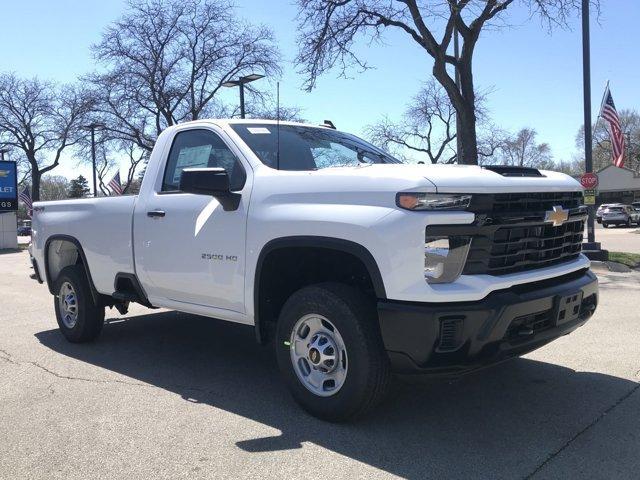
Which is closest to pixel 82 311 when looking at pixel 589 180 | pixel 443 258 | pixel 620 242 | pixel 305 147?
pixel 305 147

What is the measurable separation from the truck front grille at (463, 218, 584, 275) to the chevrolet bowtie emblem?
41 mm

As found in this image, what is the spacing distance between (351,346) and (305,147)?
1.93 m

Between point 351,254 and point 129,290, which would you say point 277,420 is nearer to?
point 351,254

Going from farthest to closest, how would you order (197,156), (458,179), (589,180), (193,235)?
(589,180) → (197,156) → (193,235) → (458,179)

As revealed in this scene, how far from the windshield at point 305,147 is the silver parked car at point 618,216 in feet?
134

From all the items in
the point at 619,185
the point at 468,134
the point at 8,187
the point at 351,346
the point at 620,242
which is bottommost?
the point at 620,242

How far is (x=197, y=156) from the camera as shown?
5.07 meters

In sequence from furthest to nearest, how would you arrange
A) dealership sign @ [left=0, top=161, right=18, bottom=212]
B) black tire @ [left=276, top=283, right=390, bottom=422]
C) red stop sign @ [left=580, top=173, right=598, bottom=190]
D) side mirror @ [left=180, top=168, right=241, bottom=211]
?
1. dealership sign @ [left=0, top=161, right=18, bottom=212]
2. red stop sign @ [left=580, top=173, right=598, bottom=190]
3. side mirror @ [left=180, top=168, right=241, bottom=211]
4. black tire @ [left=276, top=283, right=390, bottom=422]

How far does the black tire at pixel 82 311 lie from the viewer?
615 cm

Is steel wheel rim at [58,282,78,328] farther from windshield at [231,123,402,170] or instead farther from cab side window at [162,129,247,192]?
windshield at [231,123,402,170]

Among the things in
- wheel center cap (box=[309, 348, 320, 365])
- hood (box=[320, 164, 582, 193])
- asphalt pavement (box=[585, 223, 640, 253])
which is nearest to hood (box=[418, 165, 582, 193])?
hood (box=[320, 164, 582, 193])

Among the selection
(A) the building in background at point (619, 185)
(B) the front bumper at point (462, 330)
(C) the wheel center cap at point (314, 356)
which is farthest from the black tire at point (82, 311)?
(A) the building in background at point (619, 185)

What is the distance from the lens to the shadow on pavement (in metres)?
3.44

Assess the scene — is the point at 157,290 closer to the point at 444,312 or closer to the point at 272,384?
the point at 272,384
